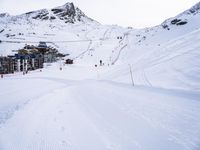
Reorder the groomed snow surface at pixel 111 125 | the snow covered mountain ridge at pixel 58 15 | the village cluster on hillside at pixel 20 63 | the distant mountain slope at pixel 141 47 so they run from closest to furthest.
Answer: the groomed snow surface at pixel 111 125 → the distant mountain slope at pixel 141 47 → the village cluster on hillside at pixel 20 63 → the snow covered mountain ridge at pixel 58 15

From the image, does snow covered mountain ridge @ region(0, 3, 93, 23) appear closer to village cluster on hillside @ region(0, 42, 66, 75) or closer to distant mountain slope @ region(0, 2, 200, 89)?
distant mountain slope @ region(0, 2, 200, 89)

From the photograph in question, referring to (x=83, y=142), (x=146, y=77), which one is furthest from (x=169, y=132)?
(x=146, y=77)

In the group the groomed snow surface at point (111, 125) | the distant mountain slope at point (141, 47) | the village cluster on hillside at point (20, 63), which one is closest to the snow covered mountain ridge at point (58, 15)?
the distant mountain slope at point (141, 47)

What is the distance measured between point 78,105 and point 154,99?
11.9 feet

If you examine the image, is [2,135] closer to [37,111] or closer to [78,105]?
[37,111]

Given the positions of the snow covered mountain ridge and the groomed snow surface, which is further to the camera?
the snow covered mountain ridge

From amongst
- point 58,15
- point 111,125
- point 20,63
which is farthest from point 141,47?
point 58,15

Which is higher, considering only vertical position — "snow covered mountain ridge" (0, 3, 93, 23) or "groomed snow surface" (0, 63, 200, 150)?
"snow covered mountain ridge" (0, 3, 93, 23)

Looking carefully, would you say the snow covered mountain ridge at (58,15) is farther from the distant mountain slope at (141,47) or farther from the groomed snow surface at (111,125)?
the groomed snow surface at (111,125)

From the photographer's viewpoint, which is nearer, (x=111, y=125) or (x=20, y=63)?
(x=111, y=125)

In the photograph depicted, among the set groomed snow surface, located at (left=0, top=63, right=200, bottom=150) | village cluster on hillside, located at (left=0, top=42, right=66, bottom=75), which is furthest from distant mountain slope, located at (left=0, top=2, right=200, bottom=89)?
village cluster on hillside, located at (left=0, top=42, right=66, bottom=75)

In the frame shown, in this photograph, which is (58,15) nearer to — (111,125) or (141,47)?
(141,47)

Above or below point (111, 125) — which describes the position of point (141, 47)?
above

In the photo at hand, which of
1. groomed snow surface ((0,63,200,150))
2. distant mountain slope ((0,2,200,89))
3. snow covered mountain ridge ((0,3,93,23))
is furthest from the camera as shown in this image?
snow covered mountain ridge ((0,3,93,23))
